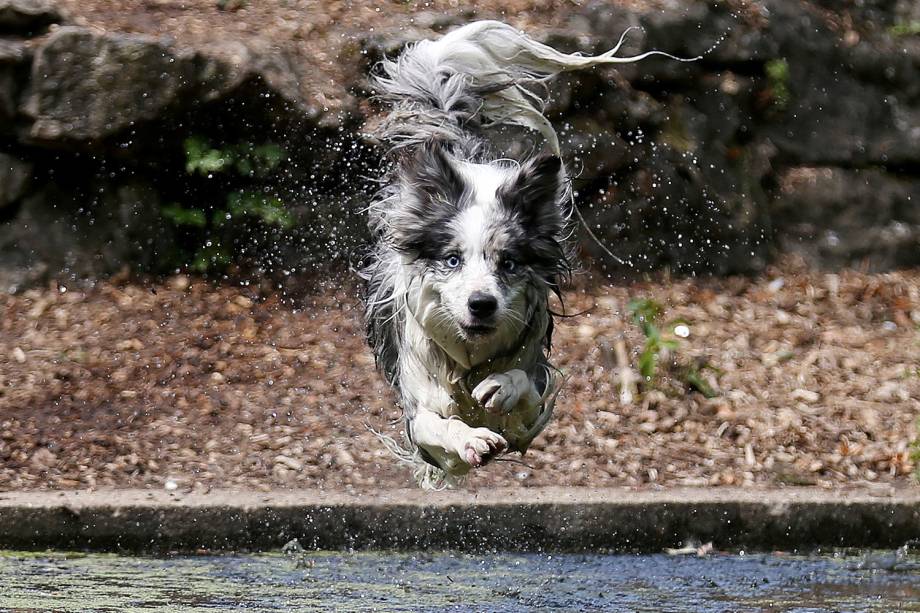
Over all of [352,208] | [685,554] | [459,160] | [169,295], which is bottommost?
[685,554]

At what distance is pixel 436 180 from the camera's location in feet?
17.5

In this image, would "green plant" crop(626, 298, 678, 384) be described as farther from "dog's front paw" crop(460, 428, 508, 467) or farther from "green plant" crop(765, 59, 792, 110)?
"dog's front paw" crop(460, 428, 508, 467)

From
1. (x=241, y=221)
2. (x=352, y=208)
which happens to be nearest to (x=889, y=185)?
(x=352, y=208)

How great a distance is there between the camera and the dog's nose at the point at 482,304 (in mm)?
4902

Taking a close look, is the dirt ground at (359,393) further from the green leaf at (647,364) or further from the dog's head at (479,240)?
the dog's head at (479,240)

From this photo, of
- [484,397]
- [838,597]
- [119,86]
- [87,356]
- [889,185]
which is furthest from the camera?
[889,185]

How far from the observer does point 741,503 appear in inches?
252

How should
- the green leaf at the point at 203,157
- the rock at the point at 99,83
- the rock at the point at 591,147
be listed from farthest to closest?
the rock at the point at 591,147, the green leaf at the point at 203,157, the rock at the point at 99,83

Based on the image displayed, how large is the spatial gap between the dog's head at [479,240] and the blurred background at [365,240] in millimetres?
1998

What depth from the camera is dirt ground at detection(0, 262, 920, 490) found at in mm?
7121

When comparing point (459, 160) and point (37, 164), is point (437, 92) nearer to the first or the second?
point (459, 160)

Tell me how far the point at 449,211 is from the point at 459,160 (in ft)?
1.91

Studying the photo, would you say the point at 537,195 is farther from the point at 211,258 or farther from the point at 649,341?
the point at 211,258

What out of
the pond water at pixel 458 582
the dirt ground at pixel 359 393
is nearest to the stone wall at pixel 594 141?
the dirt ground at pixel 359 393
